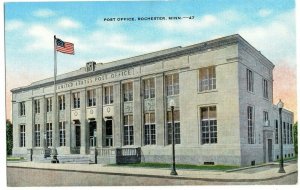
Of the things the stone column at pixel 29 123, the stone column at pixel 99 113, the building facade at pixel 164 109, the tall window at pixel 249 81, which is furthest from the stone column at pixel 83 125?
the tall window at pixel 249 81

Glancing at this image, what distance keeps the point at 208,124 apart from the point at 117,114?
405 cm

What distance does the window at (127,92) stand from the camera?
23.2 m

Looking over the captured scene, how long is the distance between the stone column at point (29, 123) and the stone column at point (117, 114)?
364 cm

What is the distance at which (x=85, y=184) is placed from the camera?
1947cm

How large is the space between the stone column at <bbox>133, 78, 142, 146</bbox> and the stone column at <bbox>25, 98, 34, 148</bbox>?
14.9ft

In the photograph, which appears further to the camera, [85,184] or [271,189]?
[85,184]

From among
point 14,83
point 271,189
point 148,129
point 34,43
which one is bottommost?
point 271,189

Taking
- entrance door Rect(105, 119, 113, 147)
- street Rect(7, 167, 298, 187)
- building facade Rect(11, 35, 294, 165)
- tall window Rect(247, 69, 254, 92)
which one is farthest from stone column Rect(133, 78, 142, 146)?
tall window Rect(247, 69, 254, 92)

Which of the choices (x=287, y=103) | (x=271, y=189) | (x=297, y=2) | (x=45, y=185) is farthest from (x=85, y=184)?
(x=297, y=2)

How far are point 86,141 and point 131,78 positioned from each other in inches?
141

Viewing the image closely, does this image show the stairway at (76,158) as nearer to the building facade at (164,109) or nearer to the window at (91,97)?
the building facade at (164,109)

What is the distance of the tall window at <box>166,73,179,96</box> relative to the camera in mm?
22141

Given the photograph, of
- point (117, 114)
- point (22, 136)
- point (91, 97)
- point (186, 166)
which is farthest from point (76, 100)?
point (186, 166)

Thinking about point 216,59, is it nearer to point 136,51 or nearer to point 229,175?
point 136,51
